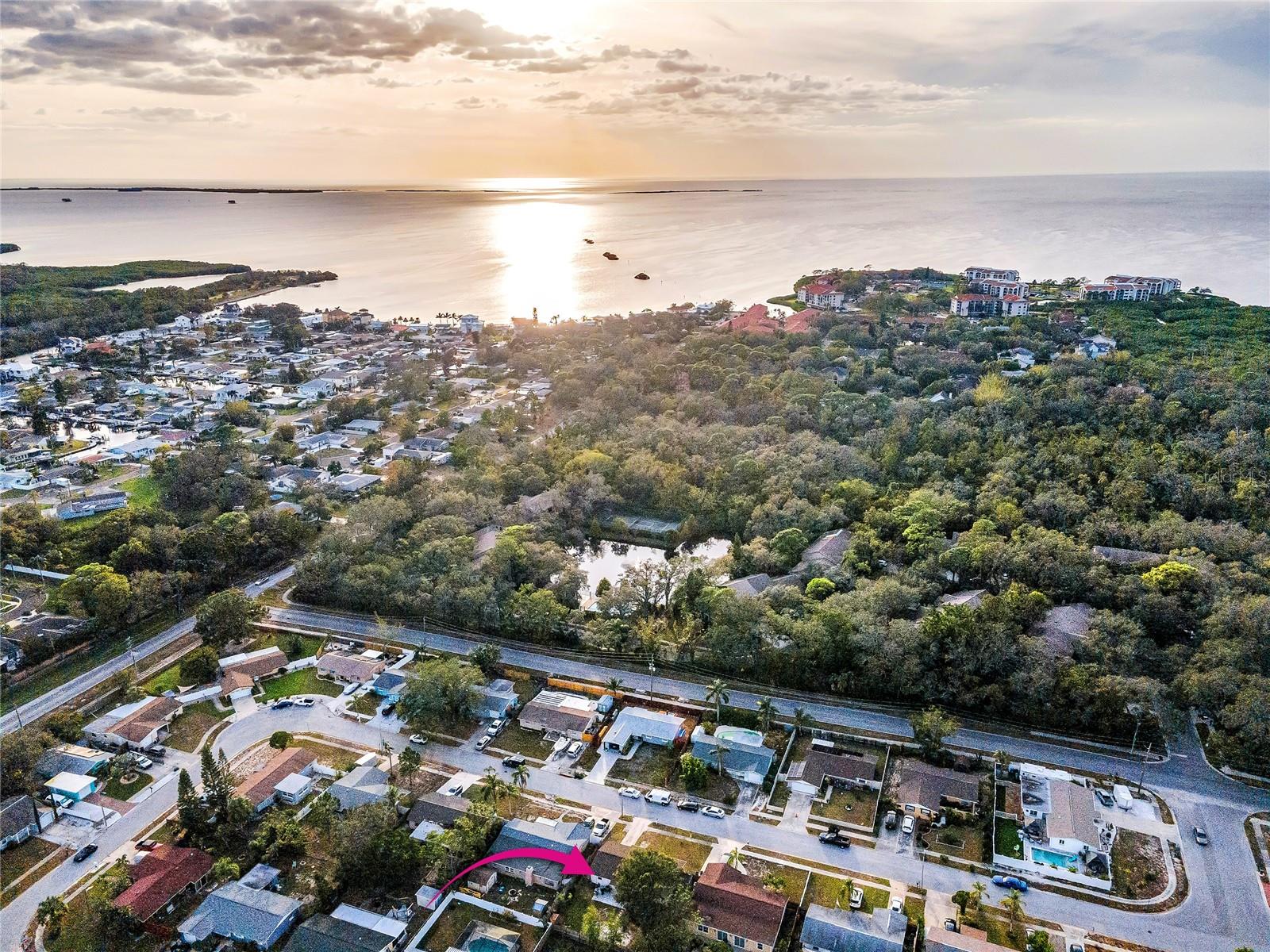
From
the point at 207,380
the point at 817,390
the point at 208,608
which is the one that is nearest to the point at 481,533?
the point at 208,608

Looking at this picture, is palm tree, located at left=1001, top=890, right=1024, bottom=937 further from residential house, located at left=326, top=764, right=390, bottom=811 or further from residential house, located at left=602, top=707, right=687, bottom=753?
residential house, located at left=326, top=764, right=390, bottom=811

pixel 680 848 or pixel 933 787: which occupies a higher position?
pixel 933 787

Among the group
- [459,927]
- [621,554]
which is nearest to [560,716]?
[459,927]

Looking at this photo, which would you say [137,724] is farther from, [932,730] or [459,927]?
[932,730]

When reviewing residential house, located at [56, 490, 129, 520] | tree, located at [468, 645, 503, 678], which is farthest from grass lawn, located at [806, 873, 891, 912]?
residential house, located at [56, 490, 129, 520]

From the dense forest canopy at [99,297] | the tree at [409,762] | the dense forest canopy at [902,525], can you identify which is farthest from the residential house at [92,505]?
the dense forest canopy at [99,297]

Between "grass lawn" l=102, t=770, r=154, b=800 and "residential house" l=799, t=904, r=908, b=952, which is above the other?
"residential house" l=799, t=904, r=908, b=952

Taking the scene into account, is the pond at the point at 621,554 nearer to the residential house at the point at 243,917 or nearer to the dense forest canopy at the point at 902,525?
the dense forest canopy at the point at 902,525
